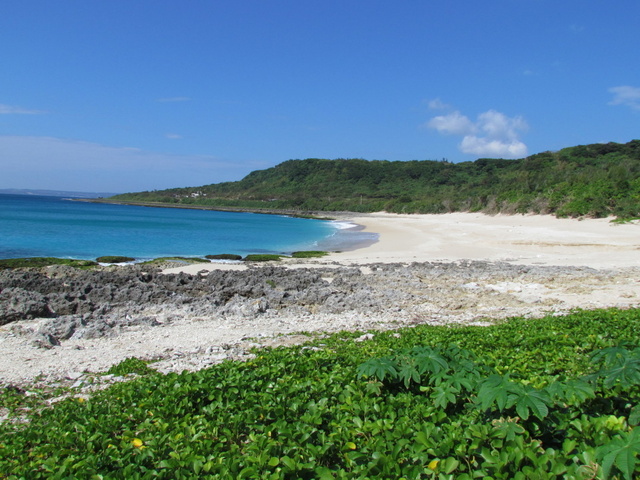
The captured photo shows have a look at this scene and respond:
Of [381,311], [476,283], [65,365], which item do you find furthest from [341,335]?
[476,283]

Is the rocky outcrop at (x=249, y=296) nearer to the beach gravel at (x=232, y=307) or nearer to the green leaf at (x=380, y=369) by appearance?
the beach gravel at (x=232, y=307)

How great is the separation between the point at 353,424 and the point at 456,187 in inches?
4407

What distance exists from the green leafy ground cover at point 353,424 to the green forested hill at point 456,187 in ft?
137

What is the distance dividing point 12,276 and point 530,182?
5947 cm

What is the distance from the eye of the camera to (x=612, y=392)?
3.99 metres

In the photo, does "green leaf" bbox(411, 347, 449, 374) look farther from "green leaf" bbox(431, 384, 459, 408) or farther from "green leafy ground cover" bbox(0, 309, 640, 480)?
"green leaf" bbox(431, 384, 459, 408)

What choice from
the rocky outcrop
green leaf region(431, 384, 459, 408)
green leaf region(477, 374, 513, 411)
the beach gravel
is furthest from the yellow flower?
the rocky outcrop

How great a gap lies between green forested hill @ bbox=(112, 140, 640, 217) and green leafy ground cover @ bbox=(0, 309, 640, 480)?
4176 centimetres

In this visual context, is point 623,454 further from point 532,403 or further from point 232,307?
point 232,307

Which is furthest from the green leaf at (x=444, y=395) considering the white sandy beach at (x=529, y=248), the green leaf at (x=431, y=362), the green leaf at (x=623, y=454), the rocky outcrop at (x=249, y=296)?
the white sandy beach at (x=529, y=248)

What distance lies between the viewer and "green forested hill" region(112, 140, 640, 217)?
152 ft

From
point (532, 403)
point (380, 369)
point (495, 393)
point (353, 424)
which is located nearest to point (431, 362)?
point (380, 369)

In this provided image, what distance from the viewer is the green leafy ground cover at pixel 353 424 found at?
3129 mm

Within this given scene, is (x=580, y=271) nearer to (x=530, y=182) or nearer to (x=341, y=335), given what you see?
(x=341, y=335)
